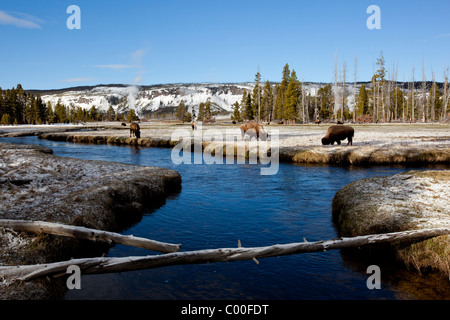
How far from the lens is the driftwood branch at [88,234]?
21.3 feet

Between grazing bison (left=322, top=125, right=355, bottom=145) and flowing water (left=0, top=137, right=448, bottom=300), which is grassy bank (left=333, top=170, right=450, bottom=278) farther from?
grazing bison (left=322, top=125, right=355, bottom=145)

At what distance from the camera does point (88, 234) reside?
6.84 metres

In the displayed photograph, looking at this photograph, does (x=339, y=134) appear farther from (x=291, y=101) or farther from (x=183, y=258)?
(x=291, y=101)

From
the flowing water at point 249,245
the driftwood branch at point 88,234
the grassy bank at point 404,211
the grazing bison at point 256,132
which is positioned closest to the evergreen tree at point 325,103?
the grazing bison at point 256,132

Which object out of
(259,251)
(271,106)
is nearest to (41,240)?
(259,251)

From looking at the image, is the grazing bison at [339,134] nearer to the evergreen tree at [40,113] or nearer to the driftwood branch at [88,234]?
the driftwood branch at [88,234]

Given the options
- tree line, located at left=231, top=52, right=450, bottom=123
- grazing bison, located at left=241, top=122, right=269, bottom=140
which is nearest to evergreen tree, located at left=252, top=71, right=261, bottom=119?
tree line, located at left=231, top=52, right=450, bottom=123

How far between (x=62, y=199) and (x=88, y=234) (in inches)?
155

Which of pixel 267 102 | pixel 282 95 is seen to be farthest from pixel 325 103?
pixel 282 95

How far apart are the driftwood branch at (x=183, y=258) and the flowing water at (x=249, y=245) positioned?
57cm

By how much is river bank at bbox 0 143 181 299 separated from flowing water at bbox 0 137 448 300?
637mm

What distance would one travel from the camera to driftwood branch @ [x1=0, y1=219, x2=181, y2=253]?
6.48 m

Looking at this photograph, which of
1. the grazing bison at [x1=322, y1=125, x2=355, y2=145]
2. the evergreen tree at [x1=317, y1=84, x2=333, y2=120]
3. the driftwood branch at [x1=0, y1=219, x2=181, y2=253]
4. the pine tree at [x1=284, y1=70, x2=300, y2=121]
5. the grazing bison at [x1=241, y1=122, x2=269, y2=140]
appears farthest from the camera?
the evergreen tree at [x1=317, y1=84, x2=333, y2=120]

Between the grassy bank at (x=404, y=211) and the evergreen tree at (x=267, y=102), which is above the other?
the evergreen tree at (x=267, y=102)
